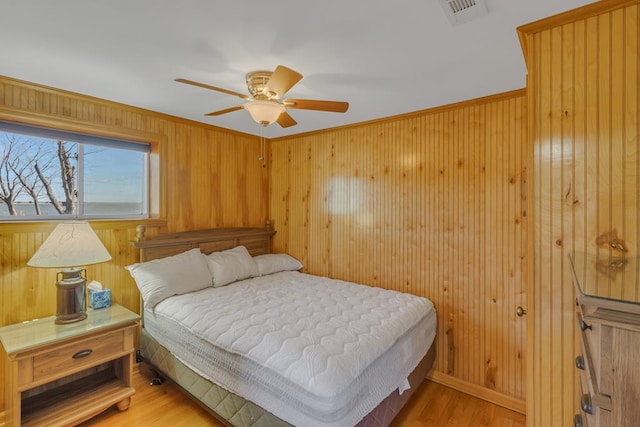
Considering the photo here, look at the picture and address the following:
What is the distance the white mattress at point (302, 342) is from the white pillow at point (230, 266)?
0.17 meters

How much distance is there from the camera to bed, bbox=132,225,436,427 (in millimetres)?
1463

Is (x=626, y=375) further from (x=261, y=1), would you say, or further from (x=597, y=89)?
(x=261, y=1)

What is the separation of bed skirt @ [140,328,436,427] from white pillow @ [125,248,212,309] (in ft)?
1.27

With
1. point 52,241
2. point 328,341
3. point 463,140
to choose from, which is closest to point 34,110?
point 52,241


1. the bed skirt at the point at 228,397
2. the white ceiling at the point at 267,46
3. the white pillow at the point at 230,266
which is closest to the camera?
the white ceiling at the point at 267,46

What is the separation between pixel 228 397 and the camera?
178cm

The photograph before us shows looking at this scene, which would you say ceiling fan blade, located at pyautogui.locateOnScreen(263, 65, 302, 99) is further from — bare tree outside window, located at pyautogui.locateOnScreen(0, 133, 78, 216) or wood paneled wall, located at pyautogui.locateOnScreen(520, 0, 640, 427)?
bare tree outside window, located at pyautogui.locateOnScreen(0, 133, 78, 216)

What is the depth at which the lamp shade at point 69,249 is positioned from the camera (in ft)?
6.33

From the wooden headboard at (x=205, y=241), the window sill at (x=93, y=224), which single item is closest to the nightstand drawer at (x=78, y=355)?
the wooden headboard at (x=205, y=241)

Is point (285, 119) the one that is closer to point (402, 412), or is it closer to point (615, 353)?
point (615, 353)

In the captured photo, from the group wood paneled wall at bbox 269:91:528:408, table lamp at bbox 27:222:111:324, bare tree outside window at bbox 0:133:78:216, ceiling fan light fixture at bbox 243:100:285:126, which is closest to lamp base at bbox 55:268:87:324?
table lamp at bbox 27:222:111:324

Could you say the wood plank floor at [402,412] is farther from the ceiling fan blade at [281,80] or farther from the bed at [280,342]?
the ceiling fan blade at [281,80]

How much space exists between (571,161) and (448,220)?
130 cm

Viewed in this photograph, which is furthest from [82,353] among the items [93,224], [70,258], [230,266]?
[230,266]
